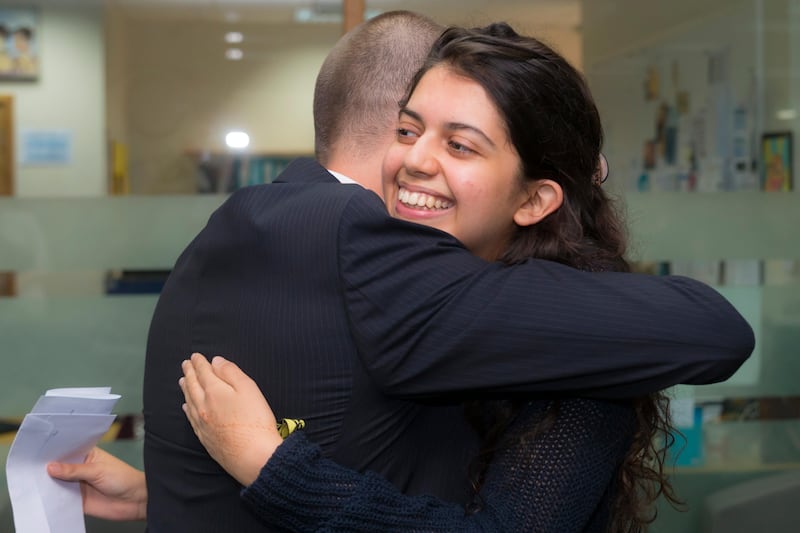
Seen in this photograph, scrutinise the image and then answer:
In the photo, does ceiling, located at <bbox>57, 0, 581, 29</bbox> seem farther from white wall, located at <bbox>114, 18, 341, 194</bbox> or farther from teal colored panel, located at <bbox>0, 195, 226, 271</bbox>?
teal colored panel, located at <bbox>0, 195, 226, 271</bbox>

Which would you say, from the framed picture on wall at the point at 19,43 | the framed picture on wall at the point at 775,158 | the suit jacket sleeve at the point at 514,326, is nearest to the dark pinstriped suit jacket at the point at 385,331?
the suit jacket sleeve at the point at 514,326

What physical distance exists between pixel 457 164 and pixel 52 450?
85cm

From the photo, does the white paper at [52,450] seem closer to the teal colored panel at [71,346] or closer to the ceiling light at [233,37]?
the teal colored panel at [71,346]

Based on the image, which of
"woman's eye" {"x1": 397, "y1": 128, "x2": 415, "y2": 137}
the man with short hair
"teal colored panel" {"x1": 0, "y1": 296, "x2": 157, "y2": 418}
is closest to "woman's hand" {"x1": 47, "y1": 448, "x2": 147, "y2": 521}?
the man with short hair

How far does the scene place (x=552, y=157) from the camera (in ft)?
5.09

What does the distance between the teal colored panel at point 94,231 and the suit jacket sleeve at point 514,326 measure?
205cm

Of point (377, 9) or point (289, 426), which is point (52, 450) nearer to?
point (289, 426)

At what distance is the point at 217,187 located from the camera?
10.8ft

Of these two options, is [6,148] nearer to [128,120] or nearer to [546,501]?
[128,120]

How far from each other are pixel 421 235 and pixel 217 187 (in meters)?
2.05

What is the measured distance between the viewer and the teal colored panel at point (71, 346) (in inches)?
127

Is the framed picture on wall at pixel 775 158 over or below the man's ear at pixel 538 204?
over

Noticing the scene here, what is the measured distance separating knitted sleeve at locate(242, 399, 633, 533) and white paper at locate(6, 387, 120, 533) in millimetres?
401

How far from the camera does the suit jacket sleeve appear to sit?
127cm
